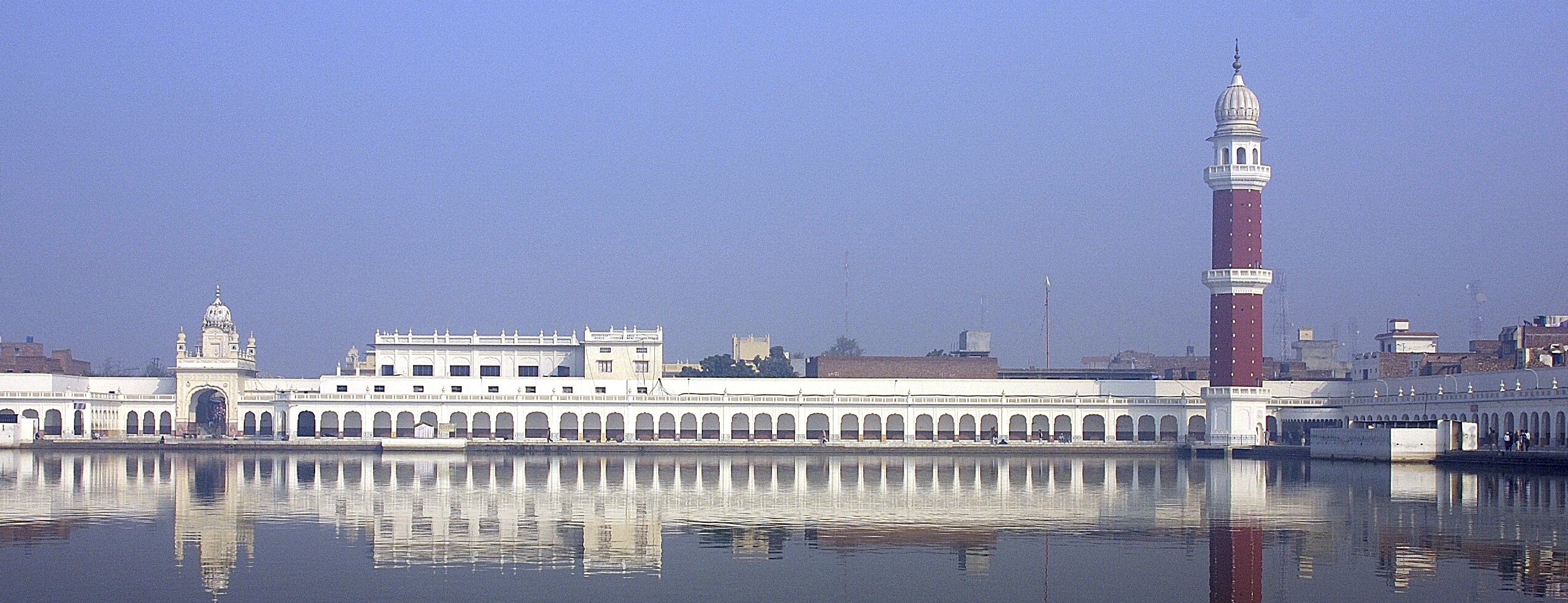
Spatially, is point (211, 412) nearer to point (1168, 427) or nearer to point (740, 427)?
point (740, 427)

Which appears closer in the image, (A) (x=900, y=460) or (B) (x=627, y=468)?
(B) (x=627, y=468)

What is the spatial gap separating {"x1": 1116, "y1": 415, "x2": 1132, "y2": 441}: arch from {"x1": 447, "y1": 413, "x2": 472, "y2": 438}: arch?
97.5ft

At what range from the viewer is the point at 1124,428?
84.1m

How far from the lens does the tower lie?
75438mm

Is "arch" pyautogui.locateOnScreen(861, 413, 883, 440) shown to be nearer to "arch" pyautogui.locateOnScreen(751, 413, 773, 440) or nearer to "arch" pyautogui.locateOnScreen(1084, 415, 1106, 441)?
"arch" pyautogui.locateOnScreen(751, 413, 773, 440)

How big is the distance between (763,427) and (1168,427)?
61.2 ft

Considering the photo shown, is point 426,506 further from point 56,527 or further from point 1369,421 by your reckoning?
Answer: point 1369,421

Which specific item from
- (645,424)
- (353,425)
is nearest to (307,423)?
(353,425)

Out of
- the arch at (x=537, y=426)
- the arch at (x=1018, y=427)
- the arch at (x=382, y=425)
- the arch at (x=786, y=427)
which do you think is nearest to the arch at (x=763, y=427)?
the arch at (x=786, y=427)

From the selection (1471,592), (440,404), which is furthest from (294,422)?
(1471,592)

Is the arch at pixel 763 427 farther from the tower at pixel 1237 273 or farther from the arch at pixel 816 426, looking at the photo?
the tower at pixel 1237 273

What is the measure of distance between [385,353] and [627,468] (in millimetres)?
33755

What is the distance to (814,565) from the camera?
82.9 feet

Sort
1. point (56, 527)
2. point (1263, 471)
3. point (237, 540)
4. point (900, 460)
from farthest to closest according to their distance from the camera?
1. point (900, 460)
2. point (1263, 471)
3. point (56, 527)
4. point (237, 540)
